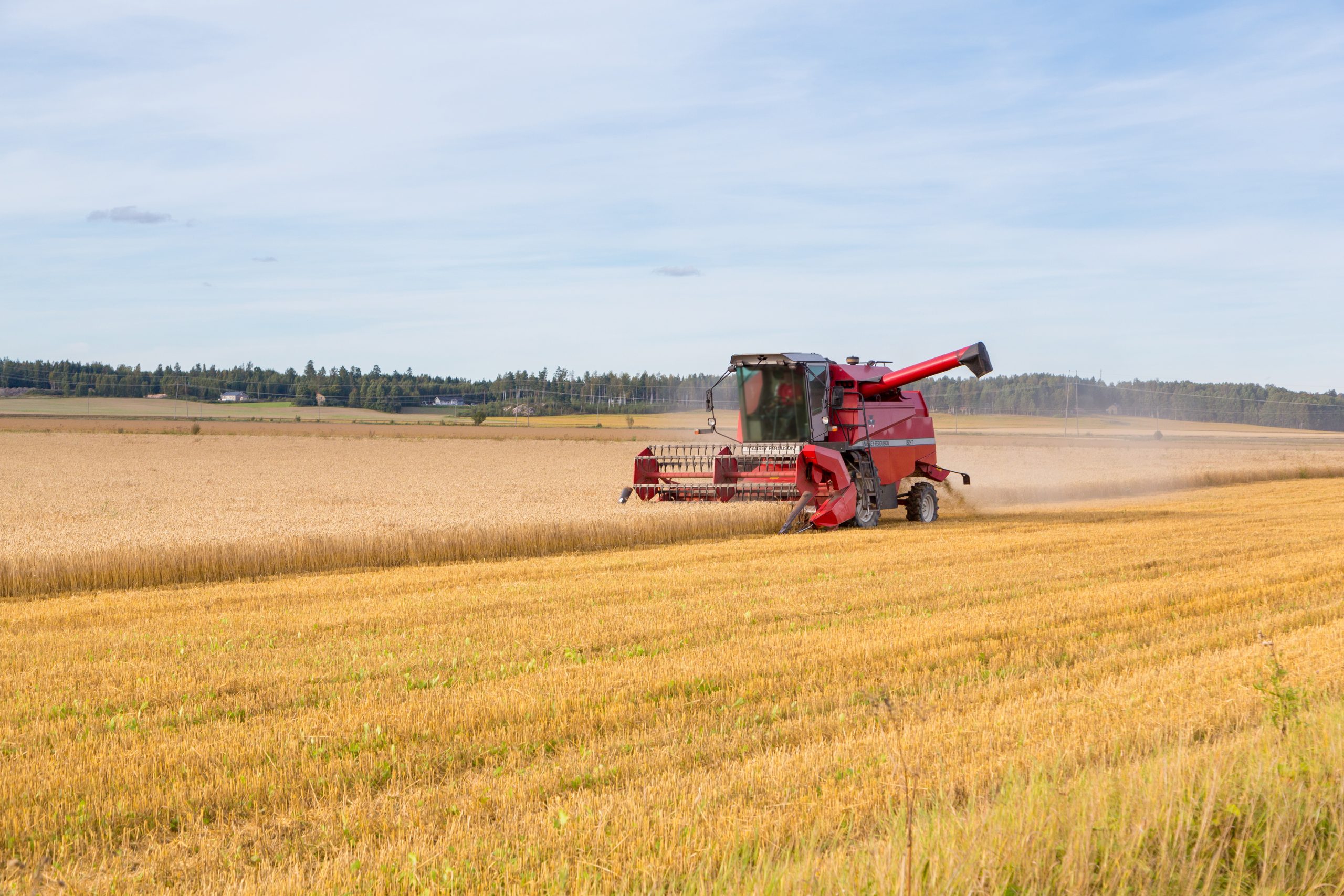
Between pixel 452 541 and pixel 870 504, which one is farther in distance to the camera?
pixel 870 504

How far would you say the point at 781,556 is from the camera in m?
13.4

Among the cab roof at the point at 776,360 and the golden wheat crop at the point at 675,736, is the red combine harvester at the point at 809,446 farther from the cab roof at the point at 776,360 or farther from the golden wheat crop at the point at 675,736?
the golden wheat crop at the point at 675,736

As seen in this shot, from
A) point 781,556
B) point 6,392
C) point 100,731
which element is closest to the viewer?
point 100,731

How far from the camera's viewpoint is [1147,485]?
95.9 ft

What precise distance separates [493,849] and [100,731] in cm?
296

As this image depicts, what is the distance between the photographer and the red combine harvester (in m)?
18.0

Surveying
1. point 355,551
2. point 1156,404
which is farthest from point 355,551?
point 1156,404

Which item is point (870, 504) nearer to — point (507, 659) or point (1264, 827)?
point (507, 659)

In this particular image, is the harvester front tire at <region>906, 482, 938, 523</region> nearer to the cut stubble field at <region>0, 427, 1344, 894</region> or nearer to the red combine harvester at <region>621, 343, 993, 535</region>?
the red combine harvester at <region>621, 343, 993, 535</region>

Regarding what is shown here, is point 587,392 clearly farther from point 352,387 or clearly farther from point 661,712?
point 661,712

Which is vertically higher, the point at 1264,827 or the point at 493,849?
the point at 1264,827

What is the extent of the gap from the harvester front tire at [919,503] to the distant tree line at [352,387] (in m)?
86.5

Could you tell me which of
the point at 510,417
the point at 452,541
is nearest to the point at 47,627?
the point at 452,541

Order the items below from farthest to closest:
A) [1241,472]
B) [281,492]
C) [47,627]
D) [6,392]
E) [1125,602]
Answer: [6,392]
[1241,472]
[281,492]
[1125,602]
[47,627]
